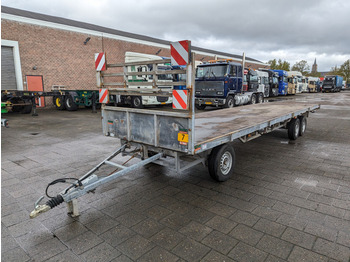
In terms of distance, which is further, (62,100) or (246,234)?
(62,100)

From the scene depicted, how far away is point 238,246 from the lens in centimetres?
290

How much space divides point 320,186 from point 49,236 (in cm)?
452

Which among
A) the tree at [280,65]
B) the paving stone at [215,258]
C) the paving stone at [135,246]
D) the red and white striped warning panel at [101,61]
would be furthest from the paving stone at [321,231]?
the tree at [280,65]

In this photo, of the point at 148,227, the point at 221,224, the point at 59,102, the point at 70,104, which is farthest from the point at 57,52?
the point at 221,224

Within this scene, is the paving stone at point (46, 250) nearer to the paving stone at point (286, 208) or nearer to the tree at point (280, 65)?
the paving stone at point (286, 208)

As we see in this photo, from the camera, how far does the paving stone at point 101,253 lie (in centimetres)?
271

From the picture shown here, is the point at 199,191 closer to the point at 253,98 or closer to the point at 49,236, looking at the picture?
the point at 49,236

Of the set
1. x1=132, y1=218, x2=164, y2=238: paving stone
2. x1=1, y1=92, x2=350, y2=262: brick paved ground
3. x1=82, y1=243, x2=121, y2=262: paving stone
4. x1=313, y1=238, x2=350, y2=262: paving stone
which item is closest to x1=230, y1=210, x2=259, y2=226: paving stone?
x1=1, y1=92, x2=350, y2=262: brick paved ground

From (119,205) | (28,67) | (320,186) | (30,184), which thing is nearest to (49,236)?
(119,205)

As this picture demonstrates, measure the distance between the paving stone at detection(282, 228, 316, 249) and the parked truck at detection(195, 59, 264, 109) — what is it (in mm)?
12728

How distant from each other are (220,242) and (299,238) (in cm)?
99

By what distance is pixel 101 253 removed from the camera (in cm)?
279

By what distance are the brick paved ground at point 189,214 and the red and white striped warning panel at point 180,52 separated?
2186 millimetres

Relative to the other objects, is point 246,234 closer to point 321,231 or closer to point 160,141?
point 321,231
